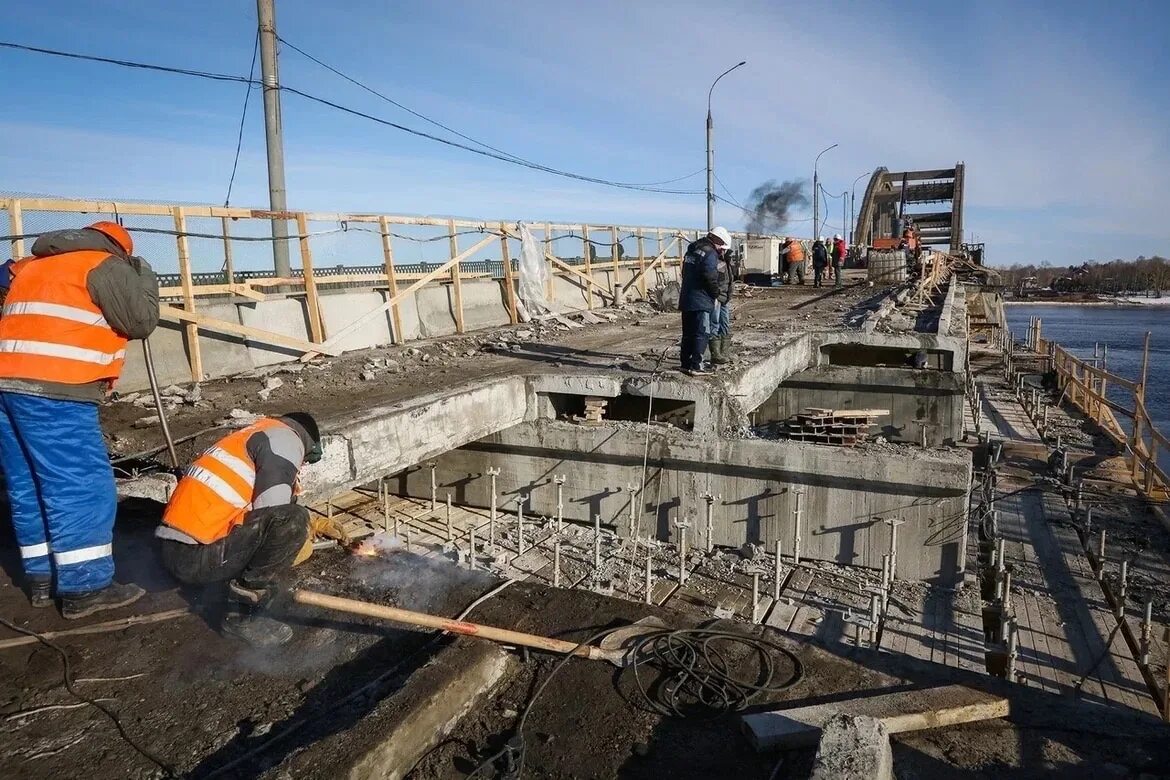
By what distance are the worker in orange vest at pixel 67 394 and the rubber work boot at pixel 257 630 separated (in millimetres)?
707

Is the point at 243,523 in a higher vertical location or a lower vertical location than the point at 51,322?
lower

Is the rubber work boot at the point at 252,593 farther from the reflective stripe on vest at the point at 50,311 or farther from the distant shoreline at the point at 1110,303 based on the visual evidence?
the distant shoreline at the point at 1110,303

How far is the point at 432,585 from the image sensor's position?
4.01 meters

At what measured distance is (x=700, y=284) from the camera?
767 cm

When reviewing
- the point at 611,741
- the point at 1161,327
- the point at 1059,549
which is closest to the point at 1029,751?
the point at 611,741

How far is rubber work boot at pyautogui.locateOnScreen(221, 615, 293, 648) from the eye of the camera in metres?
3.41

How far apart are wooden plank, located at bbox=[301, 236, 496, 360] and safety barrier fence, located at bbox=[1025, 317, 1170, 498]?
10.9 metres

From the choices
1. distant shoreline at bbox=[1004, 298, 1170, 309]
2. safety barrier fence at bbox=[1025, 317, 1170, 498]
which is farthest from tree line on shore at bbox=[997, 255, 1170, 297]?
safety barrier fence at bbox=[1025, 317, 1170, 498]

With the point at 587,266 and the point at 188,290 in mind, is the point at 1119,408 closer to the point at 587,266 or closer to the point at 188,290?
the point at 587,266

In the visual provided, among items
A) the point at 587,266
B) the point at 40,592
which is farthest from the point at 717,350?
the point at 587,266

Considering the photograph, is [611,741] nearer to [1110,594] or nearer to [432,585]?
[432,585]

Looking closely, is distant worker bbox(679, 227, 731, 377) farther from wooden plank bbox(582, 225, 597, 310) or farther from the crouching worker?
wooden plank bbox(582, 225, 597, 310)

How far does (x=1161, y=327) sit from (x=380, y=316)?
69640mm

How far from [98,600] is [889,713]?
145 inches
